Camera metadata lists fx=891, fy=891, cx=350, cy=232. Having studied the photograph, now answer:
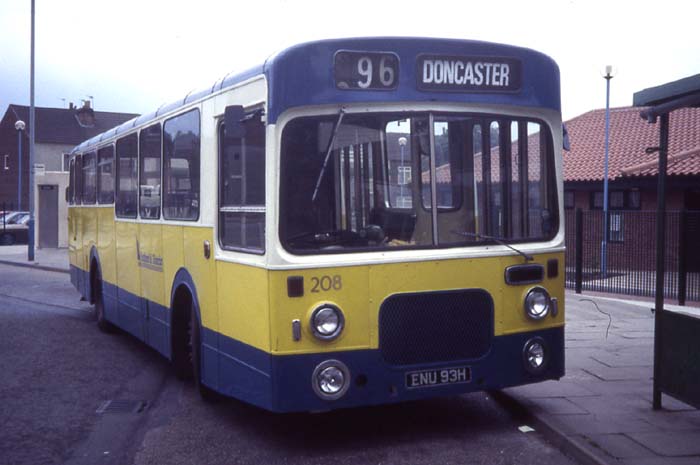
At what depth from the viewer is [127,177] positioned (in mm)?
10633

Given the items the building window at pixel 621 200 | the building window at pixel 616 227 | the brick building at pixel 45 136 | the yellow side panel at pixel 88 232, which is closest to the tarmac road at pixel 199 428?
the yellow side panel at pixel 88 232

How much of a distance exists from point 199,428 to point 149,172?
331 cm

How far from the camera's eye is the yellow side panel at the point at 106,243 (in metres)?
11.5

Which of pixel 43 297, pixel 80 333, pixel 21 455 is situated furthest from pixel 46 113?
pixel 21 455

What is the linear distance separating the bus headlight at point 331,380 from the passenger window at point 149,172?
3.67 metres

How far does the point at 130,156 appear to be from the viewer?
10.5 m

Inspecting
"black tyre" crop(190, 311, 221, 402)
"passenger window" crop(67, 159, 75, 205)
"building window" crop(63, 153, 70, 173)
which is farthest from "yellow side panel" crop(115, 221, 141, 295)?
"building window" crop(63, 153, 70, 173)

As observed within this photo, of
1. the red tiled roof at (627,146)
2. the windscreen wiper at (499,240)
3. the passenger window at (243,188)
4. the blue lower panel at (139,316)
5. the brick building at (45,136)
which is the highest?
the brick building at (45,136)

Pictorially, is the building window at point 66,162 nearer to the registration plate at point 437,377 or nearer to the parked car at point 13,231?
the parked car at point 13,231

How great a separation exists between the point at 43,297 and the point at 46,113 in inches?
2184

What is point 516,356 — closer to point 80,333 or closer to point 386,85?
point 386,85

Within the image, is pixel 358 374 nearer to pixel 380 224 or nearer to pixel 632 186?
pixel 380 224

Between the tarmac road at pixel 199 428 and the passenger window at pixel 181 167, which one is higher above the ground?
the passenger window at pixel 181 167

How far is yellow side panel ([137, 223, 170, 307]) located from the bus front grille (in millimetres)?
3142
